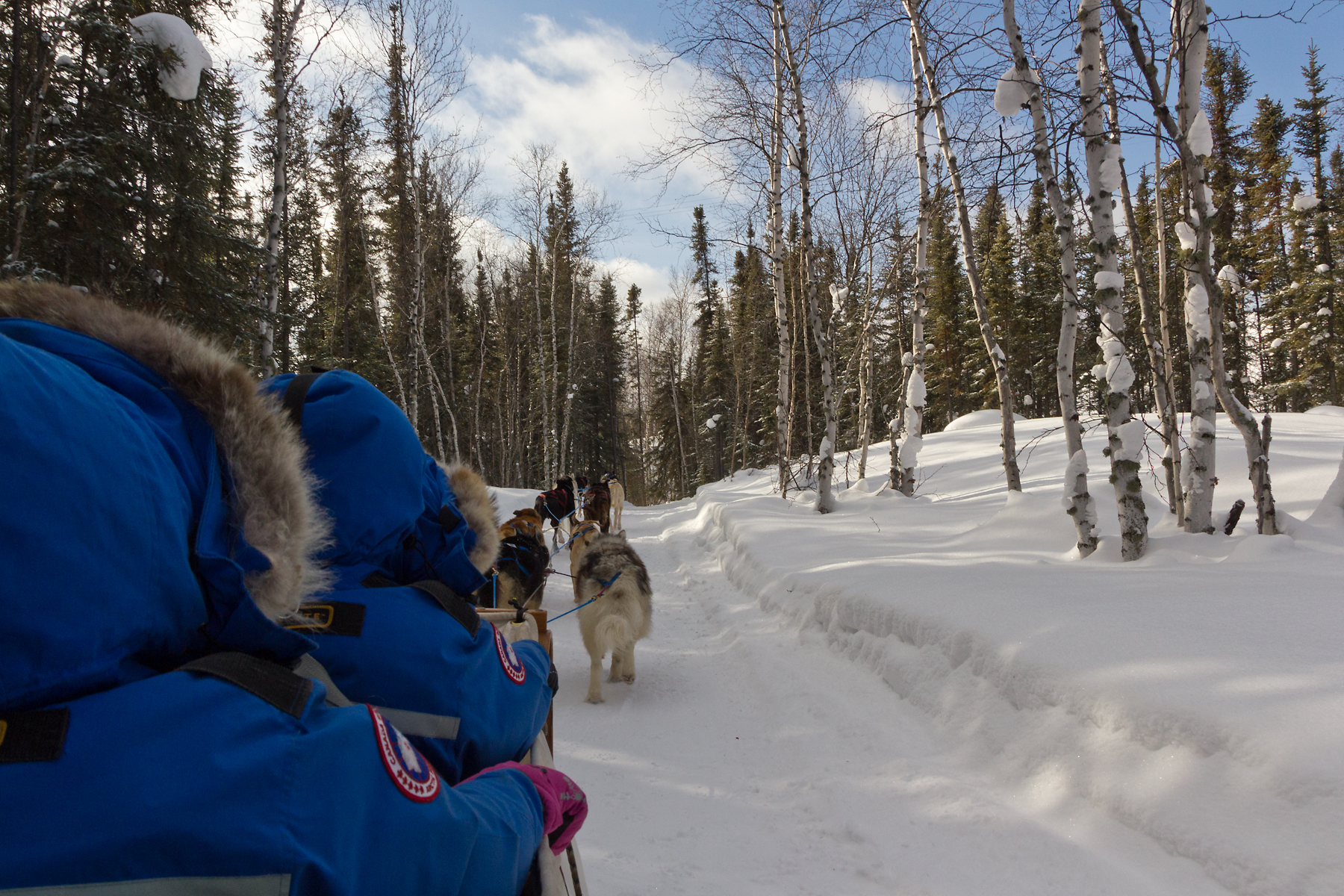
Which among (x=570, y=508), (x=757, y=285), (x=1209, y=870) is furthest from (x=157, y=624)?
(x=757, y=285)

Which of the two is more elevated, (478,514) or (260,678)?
(478,514)

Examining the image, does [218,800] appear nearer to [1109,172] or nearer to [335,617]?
[335,617]

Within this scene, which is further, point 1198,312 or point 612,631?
point 1198,312

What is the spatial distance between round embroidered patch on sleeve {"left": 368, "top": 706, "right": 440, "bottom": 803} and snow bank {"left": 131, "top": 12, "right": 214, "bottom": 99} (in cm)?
1113

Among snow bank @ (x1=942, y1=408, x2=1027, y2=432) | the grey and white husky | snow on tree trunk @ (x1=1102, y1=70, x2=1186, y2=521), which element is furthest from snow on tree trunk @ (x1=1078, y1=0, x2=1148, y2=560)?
snow bank @ (x1=942, y1=408, x2=1027, y2=432)

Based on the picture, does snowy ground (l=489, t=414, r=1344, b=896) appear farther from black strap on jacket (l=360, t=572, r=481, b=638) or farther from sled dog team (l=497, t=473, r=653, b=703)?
black strap on jacket (l=360, t=572, r=481, b=638)

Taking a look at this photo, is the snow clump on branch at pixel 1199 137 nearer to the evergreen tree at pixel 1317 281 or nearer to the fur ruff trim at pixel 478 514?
the fur ruff trim at pixel 478 514

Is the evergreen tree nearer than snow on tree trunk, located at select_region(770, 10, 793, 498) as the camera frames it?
No

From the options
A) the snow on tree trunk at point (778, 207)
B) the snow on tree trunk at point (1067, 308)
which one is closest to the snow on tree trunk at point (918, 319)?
the snow on tree trunk at point (778, 207)

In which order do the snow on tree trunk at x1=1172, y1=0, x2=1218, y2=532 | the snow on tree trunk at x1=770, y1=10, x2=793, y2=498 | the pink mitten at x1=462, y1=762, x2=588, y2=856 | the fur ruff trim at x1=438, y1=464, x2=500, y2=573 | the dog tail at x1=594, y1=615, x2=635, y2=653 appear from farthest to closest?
the snow on tree trunk at x1=770, y1=10, x2=793, y2=498, the snow on tree trunk at x1=1172, y1=0, x2=1218, y2=532, the dog tail at x1=594, y1=615, x2=635, y2=653, the fur ruff trim at x1=438, y1=464, x2=500, y2=573, the pink mitten at x1=462, y1=762, x2=588, y2=856

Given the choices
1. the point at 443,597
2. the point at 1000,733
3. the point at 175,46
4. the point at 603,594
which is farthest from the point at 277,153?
the point at 1000,733

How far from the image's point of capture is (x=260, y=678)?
3.23ft

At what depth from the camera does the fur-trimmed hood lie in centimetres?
170

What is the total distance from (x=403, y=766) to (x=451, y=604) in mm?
714
